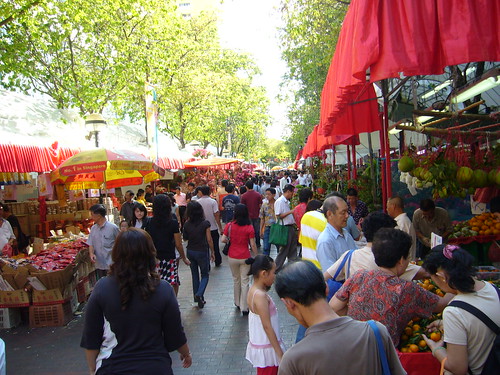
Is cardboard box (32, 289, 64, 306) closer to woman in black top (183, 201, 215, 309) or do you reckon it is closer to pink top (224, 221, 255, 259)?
woman in black top (183, 201, 215, 309)

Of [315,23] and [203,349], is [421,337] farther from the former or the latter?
[315,23]

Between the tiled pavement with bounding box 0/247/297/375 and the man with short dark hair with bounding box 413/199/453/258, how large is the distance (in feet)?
8.26

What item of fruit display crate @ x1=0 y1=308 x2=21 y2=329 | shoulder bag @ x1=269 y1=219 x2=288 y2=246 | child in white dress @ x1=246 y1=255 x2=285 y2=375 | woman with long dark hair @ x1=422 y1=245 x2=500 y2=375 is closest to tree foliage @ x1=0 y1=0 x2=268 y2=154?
fruit display crate @ x1=0 y1=308 x2=21 y2=329

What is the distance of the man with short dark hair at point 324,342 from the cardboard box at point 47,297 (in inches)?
237

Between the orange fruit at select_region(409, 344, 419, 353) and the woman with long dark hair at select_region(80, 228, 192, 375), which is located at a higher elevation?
the woman with long dark hair at select_region(80, 228, 192, 375)

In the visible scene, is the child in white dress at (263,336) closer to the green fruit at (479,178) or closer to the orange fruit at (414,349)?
the orange fruit at (414,349)

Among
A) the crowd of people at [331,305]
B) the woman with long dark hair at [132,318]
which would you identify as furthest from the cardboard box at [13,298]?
the woman with long dark hair at [132,318]

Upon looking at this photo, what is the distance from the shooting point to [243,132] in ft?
150

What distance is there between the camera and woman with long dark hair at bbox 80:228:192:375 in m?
2.77

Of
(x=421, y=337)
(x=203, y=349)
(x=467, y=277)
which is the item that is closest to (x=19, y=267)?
(x=203, y=349)

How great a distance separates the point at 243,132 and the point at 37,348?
40.4 m

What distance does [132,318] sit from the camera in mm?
2770

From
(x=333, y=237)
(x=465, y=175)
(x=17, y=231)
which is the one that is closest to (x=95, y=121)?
(x=17, y=231)

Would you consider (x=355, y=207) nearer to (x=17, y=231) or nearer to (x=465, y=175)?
(x=465, y=175)
